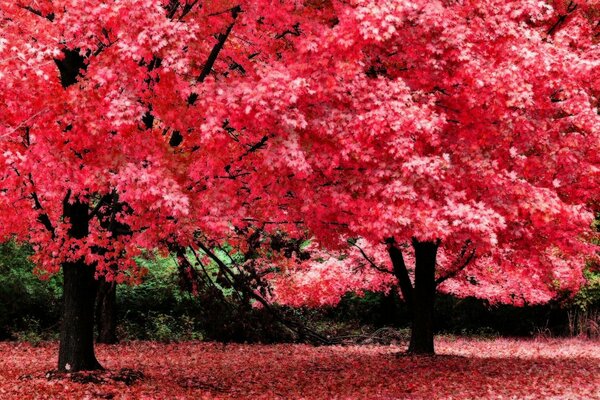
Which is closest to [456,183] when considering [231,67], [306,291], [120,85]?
[231,67]

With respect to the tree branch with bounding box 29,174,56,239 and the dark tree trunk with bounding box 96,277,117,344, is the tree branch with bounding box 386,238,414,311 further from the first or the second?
the dark tree trunk with bounding box 96,277,117,344

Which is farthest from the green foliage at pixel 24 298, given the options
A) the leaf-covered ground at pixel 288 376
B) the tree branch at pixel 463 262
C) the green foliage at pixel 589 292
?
the green foliage at pixel 589 292

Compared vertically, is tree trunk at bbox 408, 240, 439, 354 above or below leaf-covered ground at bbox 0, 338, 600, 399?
above

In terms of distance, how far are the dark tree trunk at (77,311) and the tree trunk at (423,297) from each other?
763 cm

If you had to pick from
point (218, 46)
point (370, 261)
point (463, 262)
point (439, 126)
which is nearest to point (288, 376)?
point (370, 261)

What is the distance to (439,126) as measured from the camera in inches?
424

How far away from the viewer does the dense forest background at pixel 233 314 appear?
21984 mm

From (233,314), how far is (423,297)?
725cm

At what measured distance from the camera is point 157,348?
68.8 ft

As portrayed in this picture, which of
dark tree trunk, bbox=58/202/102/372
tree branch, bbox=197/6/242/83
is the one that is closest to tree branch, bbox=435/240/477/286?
tree branch, bbox=197/6/242/83

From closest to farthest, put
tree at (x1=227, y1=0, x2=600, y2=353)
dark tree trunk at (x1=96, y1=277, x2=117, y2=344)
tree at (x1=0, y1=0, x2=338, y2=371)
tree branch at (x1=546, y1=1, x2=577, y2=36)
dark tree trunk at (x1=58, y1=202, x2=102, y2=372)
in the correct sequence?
tree at (x1=0, y1=0, x2=338, y2=371)
tree at (x1=227, y1=0, x2=600, y2=353)
dark tree trunk at (x1=58, y1=202, x2=102, y2=372)
tree branch at (x1=546, y1=1, x2=577, y2=36)
dark tree trunk at (x1=96, y1=277, x2=117, y2=344)

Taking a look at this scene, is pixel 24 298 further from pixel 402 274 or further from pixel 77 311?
Result: pixel 402 274

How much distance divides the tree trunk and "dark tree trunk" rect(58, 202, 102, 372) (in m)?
7.63

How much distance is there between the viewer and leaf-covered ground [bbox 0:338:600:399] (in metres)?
11.7
